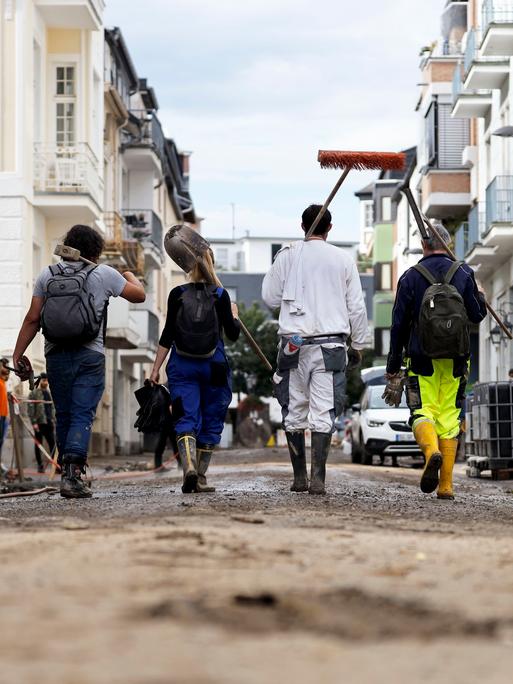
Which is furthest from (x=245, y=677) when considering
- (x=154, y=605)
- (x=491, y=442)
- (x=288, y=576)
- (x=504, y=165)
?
(x=504, y=165)

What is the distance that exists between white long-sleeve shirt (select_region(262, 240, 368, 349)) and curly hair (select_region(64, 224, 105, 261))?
1.25 metres

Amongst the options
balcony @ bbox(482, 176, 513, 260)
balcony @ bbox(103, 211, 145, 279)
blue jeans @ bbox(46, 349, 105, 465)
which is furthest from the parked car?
blue jeans @ bbox(46, 349, 105, 465)

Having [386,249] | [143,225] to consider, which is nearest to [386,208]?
[386,249]

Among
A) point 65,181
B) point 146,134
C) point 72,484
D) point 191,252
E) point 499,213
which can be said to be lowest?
point 72,484

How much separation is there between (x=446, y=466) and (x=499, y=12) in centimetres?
2588

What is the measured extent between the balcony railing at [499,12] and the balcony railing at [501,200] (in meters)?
3.45

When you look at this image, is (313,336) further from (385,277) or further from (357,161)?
(385,277)

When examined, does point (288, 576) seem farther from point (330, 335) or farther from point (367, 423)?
point (367, 423)

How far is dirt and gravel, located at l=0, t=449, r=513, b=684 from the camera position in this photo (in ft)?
11.2

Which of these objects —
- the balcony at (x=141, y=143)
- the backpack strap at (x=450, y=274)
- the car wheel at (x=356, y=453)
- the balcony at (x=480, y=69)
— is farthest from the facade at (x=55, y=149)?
the backpack strap at (x=450, y=274)

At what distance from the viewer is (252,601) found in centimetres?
438

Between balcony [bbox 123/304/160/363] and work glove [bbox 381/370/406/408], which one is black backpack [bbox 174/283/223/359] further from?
balcony [bbox 123/304/160/363]

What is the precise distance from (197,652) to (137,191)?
54896 mm

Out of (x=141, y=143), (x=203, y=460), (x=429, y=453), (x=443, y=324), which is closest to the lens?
(x=429, y=453)
